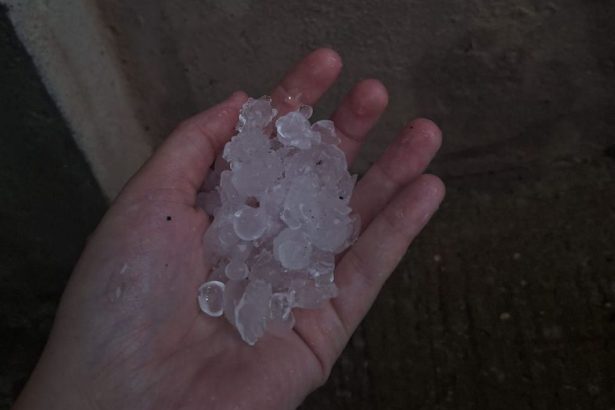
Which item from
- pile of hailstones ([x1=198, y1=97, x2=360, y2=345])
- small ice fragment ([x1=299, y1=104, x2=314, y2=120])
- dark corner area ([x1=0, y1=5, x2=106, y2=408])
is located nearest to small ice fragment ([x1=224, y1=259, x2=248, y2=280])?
pile of hailstones ([x1=198, y1=97, x2=360, y2=345])

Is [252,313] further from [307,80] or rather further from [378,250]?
[307,80]

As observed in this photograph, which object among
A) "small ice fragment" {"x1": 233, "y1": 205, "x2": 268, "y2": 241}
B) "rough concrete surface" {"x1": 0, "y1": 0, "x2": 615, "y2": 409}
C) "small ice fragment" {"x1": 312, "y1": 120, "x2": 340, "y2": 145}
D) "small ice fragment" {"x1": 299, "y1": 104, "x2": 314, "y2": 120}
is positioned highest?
"small ice fragment" {"x1": 299, "y1": 104, "x2": 314, "y2": 120}

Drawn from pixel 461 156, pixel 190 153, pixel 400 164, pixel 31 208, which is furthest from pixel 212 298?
pixel 461 156

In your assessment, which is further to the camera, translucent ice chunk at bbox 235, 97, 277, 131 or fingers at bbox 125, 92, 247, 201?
translucent ice chunk at bbox 235, 97, 277, 131

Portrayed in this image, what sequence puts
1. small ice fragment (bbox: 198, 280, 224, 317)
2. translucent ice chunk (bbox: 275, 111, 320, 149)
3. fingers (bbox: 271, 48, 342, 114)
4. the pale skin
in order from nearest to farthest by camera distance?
the pale skin
small ice fragment (bbox: 198, 280, 224, 317)
translucent ice chunk (bbox: 275, 111, 320, 149)
fingers (bbox: 271, 48, 342, 114)

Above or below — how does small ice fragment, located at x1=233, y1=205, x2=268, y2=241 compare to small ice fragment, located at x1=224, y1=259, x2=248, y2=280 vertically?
above

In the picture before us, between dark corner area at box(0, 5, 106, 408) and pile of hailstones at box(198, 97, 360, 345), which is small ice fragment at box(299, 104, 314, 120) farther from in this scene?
dark corner area at box(0, 5, 106, 408)

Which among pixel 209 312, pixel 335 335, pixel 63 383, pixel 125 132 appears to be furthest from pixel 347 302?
pixel 125 132

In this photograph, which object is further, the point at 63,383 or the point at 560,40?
the point at 560,40

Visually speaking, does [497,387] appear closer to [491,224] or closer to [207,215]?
[491,224]
